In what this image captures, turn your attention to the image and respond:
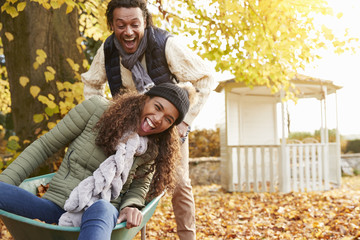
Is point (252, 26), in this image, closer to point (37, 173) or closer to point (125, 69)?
point (125, 69)

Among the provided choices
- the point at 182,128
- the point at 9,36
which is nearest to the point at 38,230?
the point at 182,128

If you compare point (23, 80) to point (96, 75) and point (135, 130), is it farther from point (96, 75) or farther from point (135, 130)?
point (135, 130)

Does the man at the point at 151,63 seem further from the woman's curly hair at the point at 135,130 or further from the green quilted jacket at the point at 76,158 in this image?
the green quilted jacket at the point at 76,158

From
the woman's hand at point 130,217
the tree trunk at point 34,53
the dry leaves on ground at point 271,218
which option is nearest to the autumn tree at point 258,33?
the tree trunk at point 34,53

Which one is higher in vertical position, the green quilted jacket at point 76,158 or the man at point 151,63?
the man at point 151,63

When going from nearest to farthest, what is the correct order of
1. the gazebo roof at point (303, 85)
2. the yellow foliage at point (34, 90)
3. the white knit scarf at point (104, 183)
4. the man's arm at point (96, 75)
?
1. the white knit scarf at point (104, 183)
2. the man's arm at point (96, 75)
3. the yellow foliage at point (34, 90)
4. the gazebo roof at point (303, 85)

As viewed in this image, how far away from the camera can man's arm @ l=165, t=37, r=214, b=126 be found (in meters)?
2.50

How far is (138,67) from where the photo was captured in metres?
2.53

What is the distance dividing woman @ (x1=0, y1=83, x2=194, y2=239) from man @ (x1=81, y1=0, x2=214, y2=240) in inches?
12.7

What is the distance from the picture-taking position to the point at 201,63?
100 inches

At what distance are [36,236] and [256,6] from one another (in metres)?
3.92

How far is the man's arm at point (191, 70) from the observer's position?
8.20ft

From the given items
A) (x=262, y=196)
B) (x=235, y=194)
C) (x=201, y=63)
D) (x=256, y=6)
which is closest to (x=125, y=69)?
(x=201, y=63)

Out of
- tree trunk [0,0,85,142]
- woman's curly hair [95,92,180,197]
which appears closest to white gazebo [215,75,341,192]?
tree trunk [0,0,85,142]
